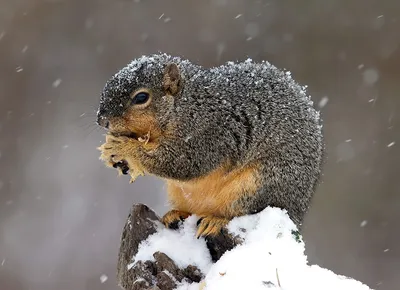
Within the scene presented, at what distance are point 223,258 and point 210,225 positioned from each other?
50 centimetres

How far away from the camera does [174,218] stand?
121 inches

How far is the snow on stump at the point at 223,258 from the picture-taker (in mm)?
2195

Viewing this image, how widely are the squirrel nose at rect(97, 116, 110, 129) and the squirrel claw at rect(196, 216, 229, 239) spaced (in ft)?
1.89

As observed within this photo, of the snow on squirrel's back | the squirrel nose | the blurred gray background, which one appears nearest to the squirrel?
the squirrel nose

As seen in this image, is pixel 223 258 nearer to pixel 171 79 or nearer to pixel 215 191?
pixel 215 191

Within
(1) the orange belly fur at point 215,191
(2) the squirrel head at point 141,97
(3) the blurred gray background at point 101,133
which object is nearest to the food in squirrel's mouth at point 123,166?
(2) the squirrel head at point 141,97

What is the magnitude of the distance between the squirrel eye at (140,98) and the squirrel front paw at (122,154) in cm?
17
